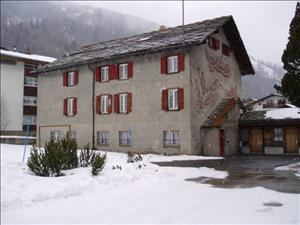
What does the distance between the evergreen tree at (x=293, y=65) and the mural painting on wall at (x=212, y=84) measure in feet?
28.7

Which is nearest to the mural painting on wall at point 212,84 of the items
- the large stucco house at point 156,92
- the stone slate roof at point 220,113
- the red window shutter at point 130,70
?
the large stucco house at point 156,92

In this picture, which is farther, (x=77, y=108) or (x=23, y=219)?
(x=77, y=108)

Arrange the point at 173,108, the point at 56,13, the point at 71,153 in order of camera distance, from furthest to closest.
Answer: the point at 56,13, the point at 173,108, the point at 71,153

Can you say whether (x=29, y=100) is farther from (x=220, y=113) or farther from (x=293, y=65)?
(x=293, y=65)

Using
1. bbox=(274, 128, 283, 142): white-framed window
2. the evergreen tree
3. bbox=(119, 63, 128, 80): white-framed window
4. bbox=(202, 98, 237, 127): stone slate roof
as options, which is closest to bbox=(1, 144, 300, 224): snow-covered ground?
the evergreen tree

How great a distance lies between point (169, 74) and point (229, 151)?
7465 millimetres

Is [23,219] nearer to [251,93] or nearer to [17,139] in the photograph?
[17,139]

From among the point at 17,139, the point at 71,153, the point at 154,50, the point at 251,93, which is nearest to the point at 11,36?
the point at 251,93

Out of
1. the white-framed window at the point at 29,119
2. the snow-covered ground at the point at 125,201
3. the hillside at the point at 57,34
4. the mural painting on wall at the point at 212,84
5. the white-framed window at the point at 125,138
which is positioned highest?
the hillside at the point at 57,34

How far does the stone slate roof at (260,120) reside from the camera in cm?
2640

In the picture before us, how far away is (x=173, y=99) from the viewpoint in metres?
25.1

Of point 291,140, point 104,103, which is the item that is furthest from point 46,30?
point 291,140

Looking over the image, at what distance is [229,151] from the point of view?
27.3 meters

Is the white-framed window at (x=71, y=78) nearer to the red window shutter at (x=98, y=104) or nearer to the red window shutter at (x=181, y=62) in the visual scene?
the red window shutter at (x=98, y=104)
